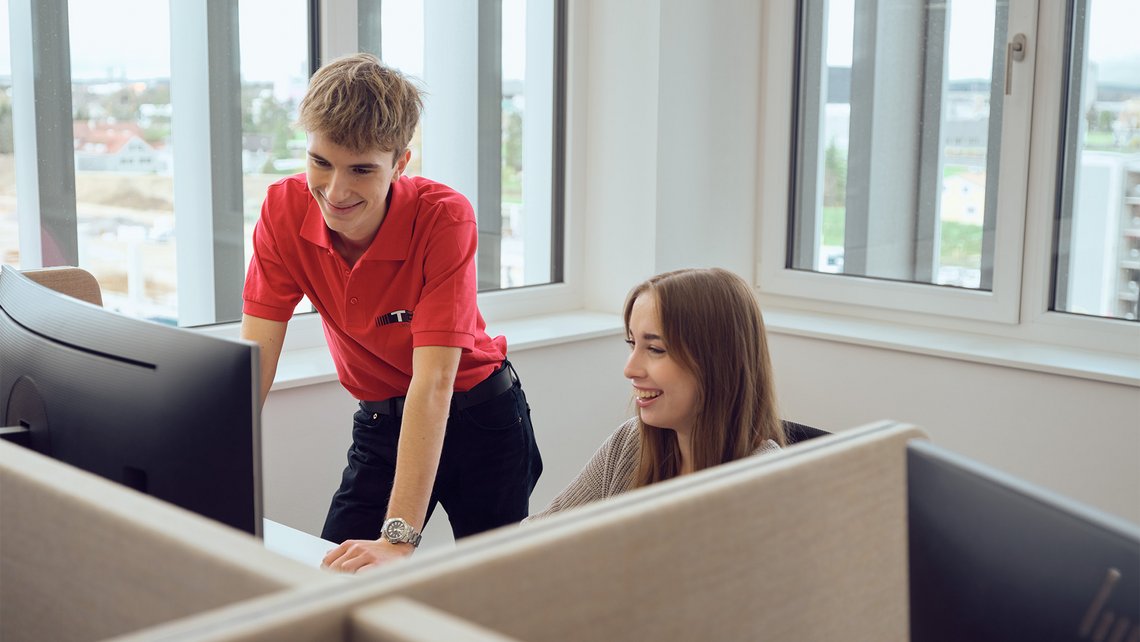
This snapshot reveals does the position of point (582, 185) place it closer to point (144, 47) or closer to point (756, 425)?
point (144, 47)

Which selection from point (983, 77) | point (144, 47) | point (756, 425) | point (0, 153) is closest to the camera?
point (756, 425)

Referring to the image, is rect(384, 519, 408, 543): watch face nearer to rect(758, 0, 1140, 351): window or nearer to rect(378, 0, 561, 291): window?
rect(378, 0, 561, 291): window

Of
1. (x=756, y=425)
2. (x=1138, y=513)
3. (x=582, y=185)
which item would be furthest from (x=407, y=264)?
(x=1138, y=513)

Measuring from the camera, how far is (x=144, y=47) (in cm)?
236

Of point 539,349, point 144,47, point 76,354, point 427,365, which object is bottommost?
point 539,349

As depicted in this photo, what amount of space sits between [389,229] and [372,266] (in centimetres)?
7

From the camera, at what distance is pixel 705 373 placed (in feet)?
5.74

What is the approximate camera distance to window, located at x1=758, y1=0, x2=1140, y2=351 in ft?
9.14

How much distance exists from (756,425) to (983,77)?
5.45 feet

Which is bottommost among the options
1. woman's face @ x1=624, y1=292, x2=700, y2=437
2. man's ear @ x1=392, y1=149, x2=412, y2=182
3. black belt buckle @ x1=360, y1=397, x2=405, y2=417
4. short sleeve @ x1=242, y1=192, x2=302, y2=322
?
black belt buckle @ x1=360, y1=397, x2=405, y2=417

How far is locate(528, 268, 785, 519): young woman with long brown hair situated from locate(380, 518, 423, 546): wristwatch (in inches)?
10.1

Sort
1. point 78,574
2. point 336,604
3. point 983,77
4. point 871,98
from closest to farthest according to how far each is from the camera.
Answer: point 336,604
point 78,574
point 983,77
point 871,98

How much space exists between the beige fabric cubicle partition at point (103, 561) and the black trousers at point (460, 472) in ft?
3.78

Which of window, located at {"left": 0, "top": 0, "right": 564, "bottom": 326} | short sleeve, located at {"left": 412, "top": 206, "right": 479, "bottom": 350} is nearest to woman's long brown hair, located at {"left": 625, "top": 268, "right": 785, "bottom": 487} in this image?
short sleeve, located at {"left": 412, "top": 206, "right": 479, "bottom": 350}
